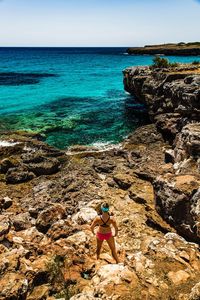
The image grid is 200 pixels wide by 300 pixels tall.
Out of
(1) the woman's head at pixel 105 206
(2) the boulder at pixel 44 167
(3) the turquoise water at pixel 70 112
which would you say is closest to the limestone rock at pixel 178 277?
(1) the woman's head at pixel 105 206

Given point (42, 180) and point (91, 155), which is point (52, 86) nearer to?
point (91, 155)

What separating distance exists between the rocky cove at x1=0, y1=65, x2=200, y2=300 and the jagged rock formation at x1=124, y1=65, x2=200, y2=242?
63mm

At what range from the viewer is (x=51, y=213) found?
14406 mm

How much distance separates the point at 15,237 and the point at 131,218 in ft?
19.3

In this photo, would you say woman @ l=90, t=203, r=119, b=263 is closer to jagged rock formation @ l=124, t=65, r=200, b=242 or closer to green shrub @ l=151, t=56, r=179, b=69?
jagged rock formation @ l=124, t=65, r=200, b=242

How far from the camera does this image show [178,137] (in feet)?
75.6

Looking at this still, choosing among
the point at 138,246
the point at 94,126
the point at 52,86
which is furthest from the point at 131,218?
the point at 52,86

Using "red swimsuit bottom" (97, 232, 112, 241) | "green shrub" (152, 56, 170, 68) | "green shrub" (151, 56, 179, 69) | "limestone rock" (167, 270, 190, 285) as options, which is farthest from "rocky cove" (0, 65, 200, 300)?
"green shrub" (152, 56, 170, 68)

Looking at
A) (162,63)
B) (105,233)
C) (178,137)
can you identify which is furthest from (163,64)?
(105,233)

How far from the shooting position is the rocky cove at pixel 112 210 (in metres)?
8.82

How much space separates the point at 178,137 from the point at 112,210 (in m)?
9.80

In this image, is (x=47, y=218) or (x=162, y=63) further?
(x=162, y=63)

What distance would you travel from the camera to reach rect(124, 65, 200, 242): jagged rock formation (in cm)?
1280

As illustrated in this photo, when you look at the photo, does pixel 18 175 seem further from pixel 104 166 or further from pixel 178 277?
pixel 178 277
